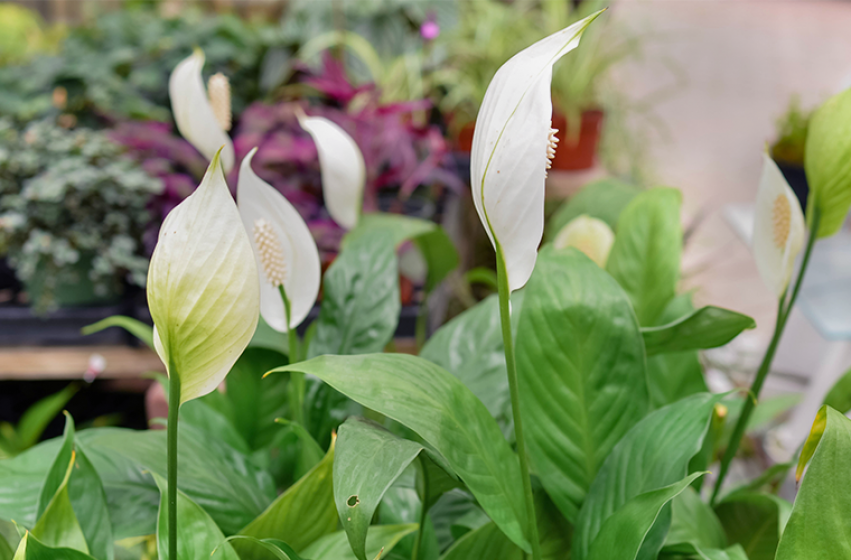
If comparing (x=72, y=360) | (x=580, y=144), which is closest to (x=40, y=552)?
(x=72, y=360)

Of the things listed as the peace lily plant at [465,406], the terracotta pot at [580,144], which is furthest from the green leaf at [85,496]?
the terracotta pot at [580,144]

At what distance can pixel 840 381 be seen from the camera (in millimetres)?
478

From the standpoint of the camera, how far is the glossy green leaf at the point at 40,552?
13.2 inches

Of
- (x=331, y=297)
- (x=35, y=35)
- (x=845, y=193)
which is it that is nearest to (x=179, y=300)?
(x=331, y=297)

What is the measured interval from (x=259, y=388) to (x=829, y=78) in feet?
10.2

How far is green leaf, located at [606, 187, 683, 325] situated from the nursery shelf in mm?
741

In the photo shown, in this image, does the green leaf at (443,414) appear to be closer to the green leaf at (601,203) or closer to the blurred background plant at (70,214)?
the green leaf at (601,203)

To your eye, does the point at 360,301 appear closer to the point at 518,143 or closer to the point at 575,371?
the point at 575,371

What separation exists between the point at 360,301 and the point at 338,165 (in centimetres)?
12

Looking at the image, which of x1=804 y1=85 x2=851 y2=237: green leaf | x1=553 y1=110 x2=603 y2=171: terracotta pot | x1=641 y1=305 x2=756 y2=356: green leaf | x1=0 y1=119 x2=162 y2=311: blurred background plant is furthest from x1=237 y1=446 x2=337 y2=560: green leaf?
x1=553 y1=110 x2=603 y2=171: terracotta pot

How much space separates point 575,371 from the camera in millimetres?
424

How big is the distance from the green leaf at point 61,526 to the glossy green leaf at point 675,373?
17.2 inches

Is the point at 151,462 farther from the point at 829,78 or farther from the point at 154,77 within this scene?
the point at 829,78

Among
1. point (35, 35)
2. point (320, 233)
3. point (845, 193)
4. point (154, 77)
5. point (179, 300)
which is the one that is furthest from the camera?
point (35, 35)
